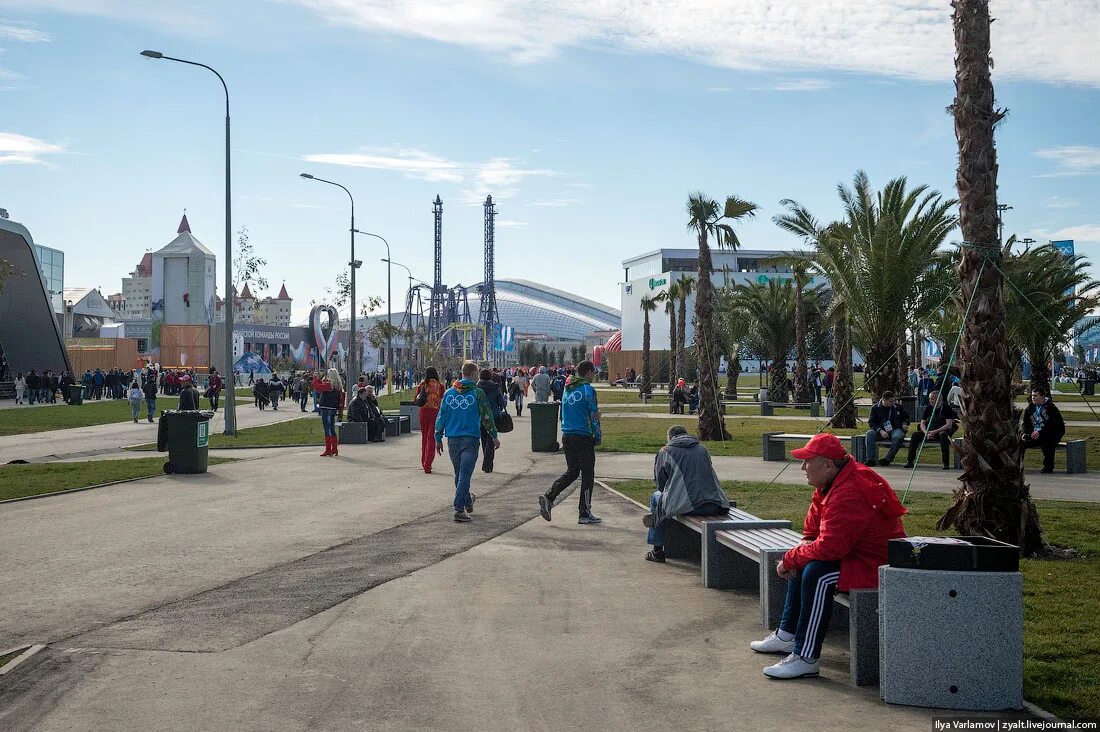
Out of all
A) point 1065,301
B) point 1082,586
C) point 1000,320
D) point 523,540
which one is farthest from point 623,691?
point 1065,301

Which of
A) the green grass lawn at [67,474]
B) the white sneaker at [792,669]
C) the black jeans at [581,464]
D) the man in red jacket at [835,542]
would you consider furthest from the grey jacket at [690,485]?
the green grass lawn at [67,474]

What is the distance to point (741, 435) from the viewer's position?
25.9m

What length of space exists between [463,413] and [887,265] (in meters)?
17.0

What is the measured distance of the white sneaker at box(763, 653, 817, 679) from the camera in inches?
219

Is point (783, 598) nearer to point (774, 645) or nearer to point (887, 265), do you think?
point (774, 645)

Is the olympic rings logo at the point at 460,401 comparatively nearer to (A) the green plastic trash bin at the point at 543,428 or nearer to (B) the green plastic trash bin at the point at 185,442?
(B) the green plastic trash bin at the point at 185,442

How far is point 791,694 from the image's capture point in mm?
5328

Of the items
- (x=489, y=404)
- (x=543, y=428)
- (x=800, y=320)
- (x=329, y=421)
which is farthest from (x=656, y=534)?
(x=800, y=320)

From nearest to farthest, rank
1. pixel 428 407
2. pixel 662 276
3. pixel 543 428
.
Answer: pixel 428 407 → pixel 543 428 → pixel 662 276

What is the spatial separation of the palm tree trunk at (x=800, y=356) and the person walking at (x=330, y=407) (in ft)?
70.5

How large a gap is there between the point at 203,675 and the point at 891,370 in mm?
23390

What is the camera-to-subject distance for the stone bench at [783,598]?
5453 millimetres

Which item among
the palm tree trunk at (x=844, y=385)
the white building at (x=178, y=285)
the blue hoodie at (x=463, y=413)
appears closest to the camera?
the blue hoodie at (x=463, y=413)

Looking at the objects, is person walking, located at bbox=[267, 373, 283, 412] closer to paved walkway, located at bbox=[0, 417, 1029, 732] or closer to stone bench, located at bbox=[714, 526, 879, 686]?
paved walkway, located at bbox=[0, 417, 1029, 732]
